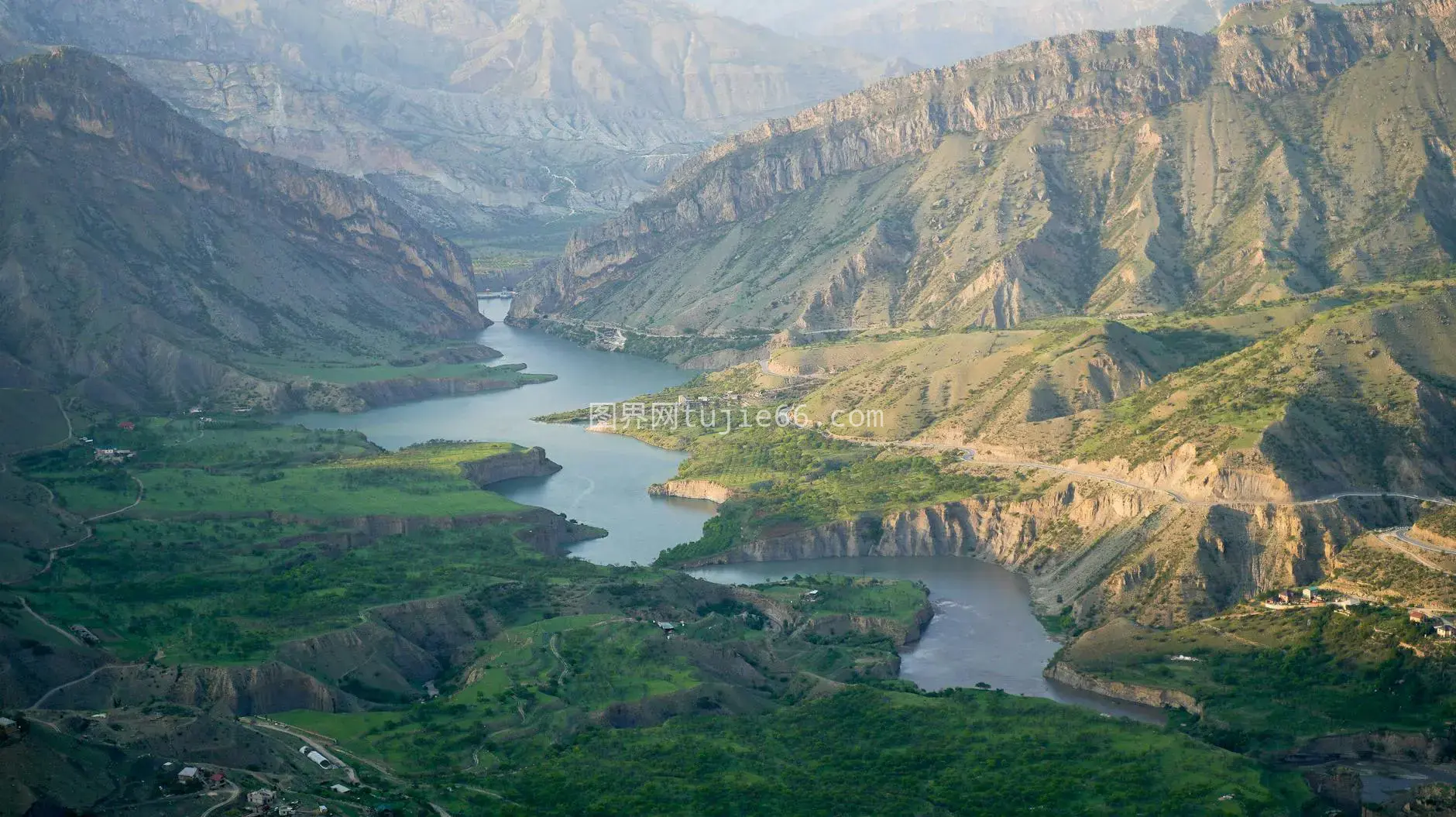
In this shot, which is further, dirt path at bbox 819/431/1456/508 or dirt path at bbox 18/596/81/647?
dirt path at bbox 819/431/1456/508

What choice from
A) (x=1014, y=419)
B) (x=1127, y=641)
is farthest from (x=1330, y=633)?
(x=1014, y=419)

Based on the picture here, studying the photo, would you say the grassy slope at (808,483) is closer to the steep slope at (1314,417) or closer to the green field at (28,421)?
the steep slope at (1314,417)

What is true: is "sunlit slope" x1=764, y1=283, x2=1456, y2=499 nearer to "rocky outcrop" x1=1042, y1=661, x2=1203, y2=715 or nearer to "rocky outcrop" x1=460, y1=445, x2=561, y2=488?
"rocky outcrop" x1=1042, y1=661, x2=1203, y2=715

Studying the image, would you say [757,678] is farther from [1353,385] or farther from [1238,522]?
[1353,385]

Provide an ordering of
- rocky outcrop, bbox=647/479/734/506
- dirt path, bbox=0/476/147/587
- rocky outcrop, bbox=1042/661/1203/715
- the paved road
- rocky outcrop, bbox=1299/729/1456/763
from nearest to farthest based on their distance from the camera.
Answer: rocky outcrop, bbox=1299/729/1456/763
rocky outcrop, bbox=1042/661/1203/715
the paved road
dirt path, bbox=0/476/147/587
rocky outcrop, bbox=647/479/734/506

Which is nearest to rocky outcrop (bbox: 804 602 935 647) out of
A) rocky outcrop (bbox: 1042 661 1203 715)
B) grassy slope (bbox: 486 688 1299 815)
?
rocky outcrop (bbox: 1042 661 1203 715)

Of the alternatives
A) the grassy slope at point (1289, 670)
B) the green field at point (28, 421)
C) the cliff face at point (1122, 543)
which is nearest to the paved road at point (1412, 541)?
the cliff face at point (1122, 543)
